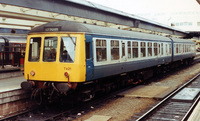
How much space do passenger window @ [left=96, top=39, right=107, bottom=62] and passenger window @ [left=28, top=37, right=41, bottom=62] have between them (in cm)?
218

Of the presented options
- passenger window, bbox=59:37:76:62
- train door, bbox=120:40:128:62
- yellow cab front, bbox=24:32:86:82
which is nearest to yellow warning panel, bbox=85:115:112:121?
yellow cab front, bbox=24:32:86:82

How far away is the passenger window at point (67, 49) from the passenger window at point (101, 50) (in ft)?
4.05

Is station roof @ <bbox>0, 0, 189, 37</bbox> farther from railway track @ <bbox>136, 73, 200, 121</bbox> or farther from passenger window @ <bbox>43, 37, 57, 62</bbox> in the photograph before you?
railway track @ <bbox>136, 73, 200, 121</bbox>

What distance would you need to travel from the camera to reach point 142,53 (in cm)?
1342

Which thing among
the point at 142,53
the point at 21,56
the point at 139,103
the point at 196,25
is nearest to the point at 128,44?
the point at 142,53

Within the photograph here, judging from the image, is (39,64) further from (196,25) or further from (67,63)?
(196,25)

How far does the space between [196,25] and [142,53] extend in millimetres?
50495

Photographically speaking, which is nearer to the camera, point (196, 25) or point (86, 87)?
point (86, 87)

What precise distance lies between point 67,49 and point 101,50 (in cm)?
162

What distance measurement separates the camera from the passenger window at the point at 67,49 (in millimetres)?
8180

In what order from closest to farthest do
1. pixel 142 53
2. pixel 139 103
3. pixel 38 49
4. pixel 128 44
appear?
pixel 38 49 < pixel 139 103 < pixel 128 44 < pixel 142 53

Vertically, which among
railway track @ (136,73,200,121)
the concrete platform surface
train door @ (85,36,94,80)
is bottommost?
railway track @ (136,73,200,121)

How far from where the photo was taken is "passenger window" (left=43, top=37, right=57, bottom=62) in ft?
27.5

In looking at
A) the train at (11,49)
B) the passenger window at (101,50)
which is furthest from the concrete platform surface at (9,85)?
the train at (11,49)
